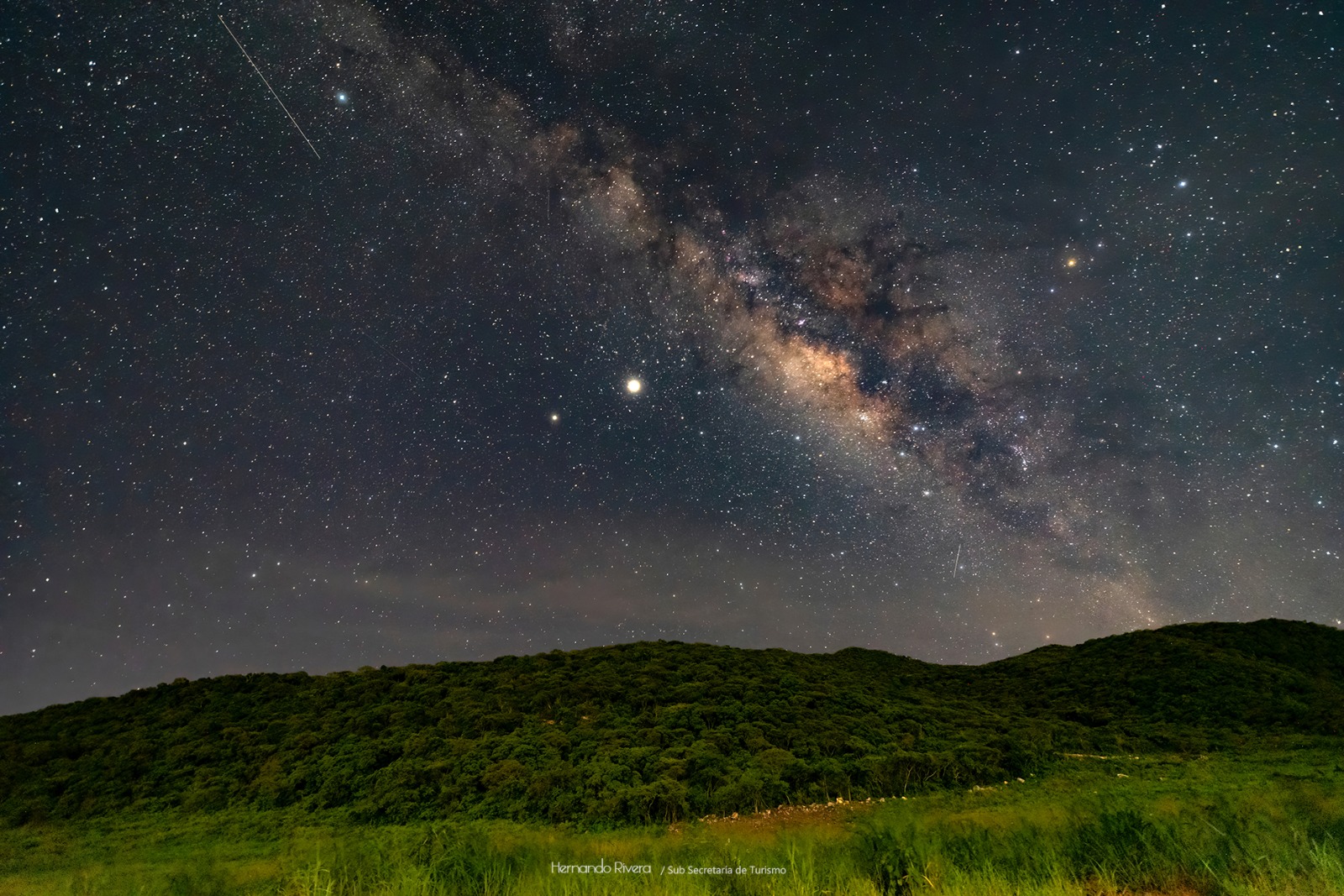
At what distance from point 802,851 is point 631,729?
1486cm

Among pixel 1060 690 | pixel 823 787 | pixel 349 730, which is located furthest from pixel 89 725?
Result: pixel 1060 690

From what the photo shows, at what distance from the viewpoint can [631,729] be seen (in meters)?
22.6

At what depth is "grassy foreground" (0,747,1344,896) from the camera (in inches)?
277

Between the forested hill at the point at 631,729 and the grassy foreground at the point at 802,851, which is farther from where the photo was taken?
the forested hill at the point at 631,729

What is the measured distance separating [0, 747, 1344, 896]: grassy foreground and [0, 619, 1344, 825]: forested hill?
4.47ft

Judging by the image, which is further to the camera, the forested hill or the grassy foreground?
the forested hill

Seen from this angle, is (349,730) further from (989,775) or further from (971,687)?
(971,687)

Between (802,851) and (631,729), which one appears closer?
(802,851)

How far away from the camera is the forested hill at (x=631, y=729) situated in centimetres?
1912

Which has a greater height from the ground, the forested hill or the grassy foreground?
the forested hill

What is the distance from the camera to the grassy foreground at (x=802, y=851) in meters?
7.03

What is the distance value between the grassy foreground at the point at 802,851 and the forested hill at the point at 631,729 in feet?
4.47

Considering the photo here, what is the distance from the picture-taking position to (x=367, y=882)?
7.89 metres

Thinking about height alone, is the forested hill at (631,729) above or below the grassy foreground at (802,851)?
above
